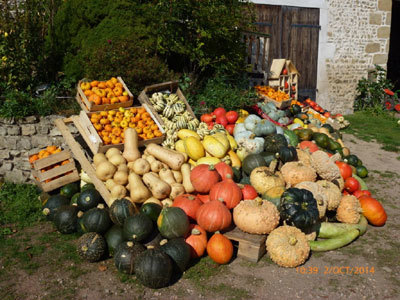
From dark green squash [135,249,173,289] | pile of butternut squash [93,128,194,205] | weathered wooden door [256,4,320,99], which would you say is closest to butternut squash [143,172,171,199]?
pile of butternut squash [93,128,194,205]

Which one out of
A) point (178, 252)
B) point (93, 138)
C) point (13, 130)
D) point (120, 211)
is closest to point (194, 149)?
point (93, 138)

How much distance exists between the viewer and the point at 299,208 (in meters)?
4.52

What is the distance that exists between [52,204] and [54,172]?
0.67 m

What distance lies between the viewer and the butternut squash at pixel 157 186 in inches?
197

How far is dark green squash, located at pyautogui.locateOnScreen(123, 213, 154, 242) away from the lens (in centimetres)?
427

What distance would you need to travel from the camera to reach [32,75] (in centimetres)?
783

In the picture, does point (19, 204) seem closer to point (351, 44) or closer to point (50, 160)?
point (50, 160)

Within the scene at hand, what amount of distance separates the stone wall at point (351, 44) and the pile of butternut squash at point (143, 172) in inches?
379

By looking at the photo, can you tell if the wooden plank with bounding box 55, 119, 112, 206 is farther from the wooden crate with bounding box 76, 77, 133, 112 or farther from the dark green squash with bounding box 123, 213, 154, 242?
the dark green squash with bounding box 123, 213, 154, 242

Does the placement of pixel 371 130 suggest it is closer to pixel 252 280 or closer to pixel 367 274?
pixel 367 274

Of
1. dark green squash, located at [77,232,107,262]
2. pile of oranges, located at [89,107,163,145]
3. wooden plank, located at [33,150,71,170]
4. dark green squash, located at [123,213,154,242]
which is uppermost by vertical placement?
pile of oranges, located at [89,107,163,145]

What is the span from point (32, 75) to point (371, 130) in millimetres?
9823

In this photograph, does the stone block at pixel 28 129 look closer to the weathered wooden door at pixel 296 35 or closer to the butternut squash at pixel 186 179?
the butternut squash at pixel 186 179

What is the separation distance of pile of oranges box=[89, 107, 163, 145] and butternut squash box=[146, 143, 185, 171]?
0.45m
